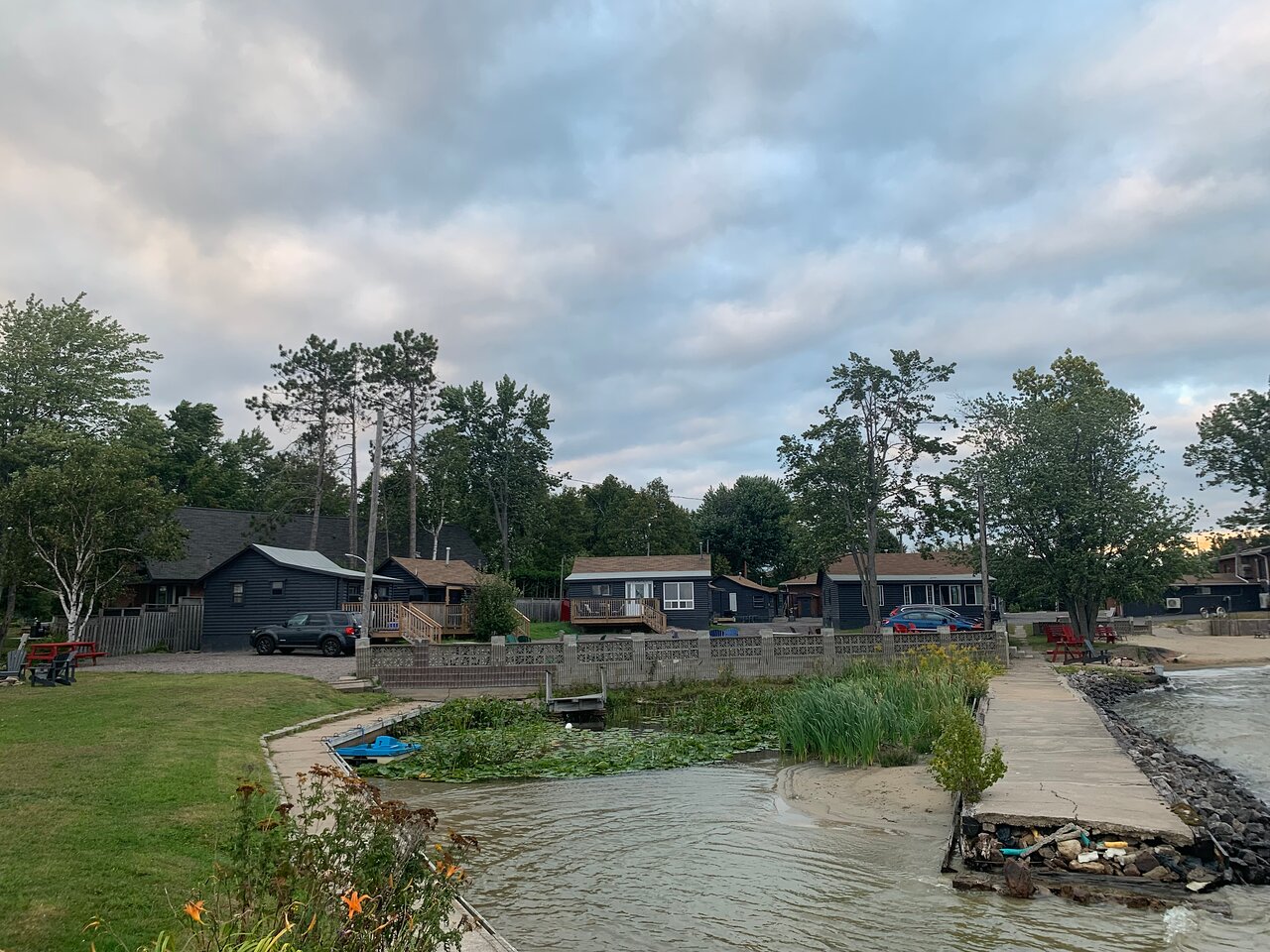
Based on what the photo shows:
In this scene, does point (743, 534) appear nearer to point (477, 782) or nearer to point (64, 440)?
point (64, 440)

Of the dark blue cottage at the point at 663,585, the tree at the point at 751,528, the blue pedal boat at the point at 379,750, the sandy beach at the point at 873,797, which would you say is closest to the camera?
the sandy beach at the point at 873,797

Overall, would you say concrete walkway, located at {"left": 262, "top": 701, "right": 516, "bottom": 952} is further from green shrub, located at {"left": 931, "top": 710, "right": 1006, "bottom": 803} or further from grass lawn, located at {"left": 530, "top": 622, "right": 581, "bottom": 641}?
grass lawn, located at {"left": 530, "top": 622, "right": 581, "bottom": 641}

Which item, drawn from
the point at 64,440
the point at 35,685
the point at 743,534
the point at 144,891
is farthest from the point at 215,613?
the point at 743,534

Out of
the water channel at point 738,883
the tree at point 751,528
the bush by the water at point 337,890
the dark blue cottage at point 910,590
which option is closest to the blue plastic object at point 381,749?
the water channel at point 738,883

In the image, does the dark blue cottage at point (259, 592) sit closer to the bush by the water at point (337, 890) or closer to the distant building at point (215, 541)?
the distant building at point (215, 541)

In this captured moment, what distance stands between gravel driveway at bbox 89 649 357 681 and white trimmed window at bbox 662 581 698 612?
18921mm

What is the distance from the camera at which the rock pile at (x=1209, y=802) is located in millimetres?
8156

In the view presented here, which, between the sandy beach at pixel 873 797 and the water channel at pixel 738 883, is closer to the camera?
the water channel at pixel 738 883

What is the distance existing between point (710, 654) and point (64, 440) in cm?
2473

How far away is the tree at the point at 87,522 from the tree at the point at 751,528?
158 feet

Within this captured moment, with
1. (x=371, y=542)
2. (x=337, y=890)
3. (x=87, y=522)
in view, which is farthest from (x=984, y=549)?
(x=337, y=890)

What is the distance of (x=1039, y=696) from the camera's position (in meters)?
19.2

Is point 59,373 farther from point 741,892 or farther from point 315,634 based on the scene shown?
point 741,892

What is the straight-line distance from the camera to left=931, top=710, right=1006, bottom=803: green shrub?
951 centimetres
